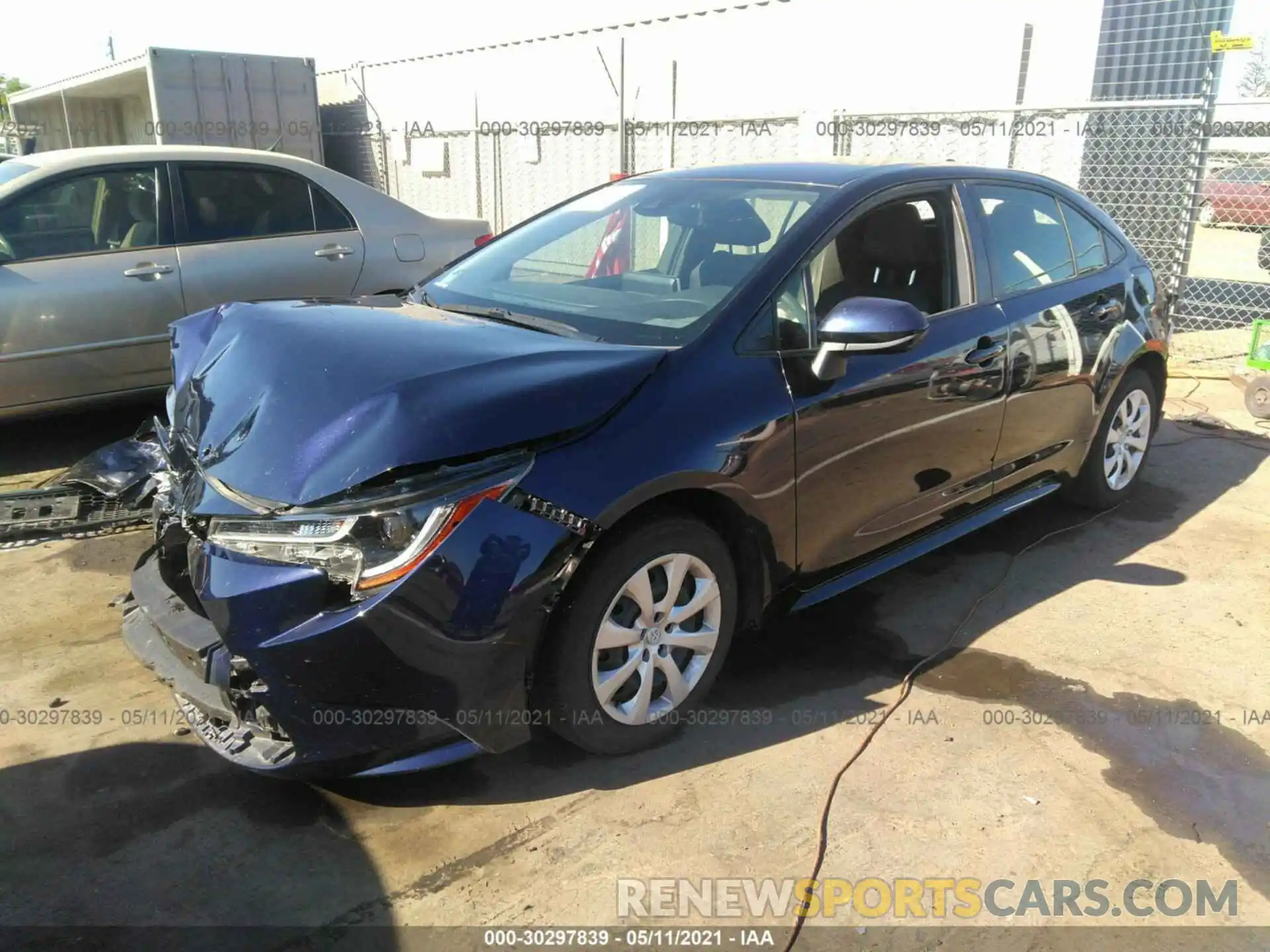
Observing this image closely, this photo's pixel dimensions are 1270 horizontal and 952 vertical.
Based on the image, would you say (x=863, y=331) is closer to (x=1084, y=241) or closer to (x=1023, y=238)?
(x=1023, y=238)

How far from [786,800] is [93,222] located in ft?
16.1

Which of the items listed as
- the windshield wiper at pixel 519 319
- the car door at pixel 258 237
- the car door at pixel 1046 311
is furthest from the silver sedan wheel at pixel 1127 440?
the car door at pixel 258 237

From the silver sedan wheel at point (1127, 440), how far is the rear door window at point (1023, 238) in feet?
3.00

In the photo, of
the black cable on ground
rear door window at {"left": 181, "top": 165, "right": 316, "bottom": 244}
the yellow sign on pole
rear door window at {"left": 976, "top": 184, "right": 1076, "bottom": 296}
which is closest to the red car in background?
the yellow sign on pole

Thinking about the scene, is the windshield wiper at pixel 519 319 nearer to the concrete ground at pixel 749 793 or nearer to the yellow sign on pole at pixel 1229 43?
the concrete ground at pixel 749 793

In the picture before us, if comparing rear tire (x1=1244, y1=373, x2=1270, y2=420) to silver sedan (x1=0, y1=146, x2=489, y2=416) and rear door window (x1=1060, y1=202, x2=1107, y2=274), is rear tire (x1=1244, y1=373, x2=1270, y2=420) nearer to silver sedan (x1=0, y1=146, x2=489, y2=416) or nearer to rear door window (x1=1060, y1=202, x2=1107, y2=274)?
rear door window (x1=1060, y1=202, x2=1107, y2=274)

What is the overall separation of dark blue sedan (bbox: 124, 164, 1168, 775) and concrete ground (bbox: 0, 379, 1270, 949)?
256 mm

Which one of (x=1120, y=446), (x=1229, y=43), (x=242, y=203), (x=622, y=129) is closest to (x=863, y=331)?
(x=1120, y=446)

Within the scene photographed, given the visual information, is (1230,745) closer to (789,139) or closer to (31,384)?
(31,384)

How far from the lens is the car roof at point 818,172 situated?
11.5 ft

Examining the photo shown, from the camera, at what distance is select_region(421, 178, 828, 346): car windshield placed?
314 centimetres

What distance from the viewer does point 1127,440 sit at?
4973 mm

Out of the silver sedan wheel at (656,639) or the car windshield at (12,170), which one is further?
the car windshield at (12,170)

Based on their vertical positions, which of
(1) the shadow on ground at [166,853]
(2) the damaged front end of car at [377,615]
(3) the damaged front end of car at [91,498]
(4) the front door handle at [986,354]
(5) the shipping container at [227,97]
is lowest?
(1) the shadow on ground at [166,853]
